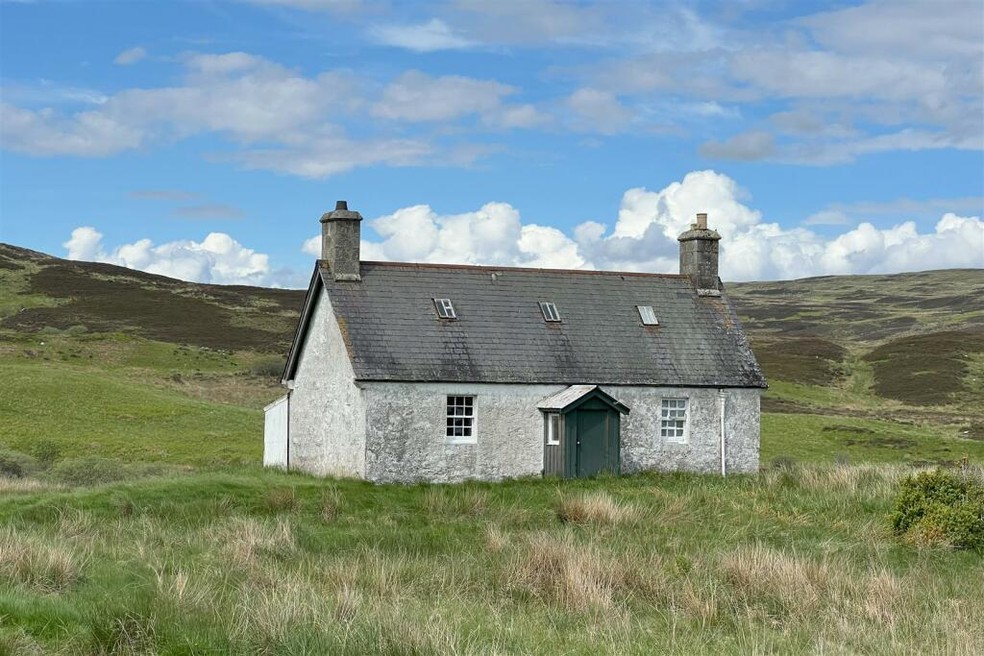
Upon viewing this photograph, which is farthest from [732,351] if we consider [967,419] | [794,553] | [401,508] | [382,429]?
[967,419]

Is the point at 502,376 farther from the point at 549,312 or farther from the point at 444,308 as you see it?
the point at 549,312

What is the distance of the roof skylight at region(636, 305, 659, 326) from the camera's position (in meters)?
34.2

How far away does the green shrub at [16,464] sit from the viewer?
33.3 metres

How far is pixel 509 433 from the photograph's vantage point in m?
30.6

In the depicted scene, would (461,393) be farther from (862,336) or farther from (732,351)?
(862,336)

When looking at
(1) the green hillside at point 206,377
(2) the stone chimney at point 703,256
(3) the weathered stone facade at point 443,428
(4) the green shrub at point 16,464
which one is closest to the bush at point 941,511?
(3) the weathered stone facade at point 443,428

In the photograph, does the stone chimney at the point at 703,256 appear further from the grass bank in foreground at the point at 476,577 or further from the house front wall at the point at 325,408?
the grass bank in foreground at the point at 476,577

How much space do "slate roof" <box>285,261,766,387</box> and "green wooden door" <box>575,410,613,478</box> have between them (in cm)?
122

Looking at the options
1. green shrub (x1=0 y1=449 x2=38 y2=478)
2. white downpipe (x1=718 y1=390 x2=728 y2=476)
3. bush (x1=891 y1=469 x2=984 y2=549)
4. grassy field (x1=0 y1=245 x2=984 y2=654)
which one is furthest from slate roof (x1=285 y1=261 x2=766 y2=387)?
bush (x1=891 y1=469 x2=984 y2=549)

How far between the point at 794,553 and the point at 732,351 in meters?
19.0

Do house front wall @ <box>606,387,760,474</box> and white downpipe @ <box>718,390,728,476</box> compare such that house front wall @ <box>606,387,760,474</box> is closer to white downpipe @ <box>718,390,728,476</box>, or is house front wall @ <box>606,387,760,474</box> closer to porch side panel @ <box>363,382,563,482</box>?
white downpipe @ <box>718,390,728,476</box>

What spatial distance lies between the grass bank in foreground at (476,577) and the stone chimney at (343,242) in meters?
9.25

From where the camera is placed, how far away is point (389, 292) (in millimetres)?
31938

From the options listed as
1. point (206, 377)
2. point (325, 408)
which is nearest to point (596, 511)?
point (325, 408)
